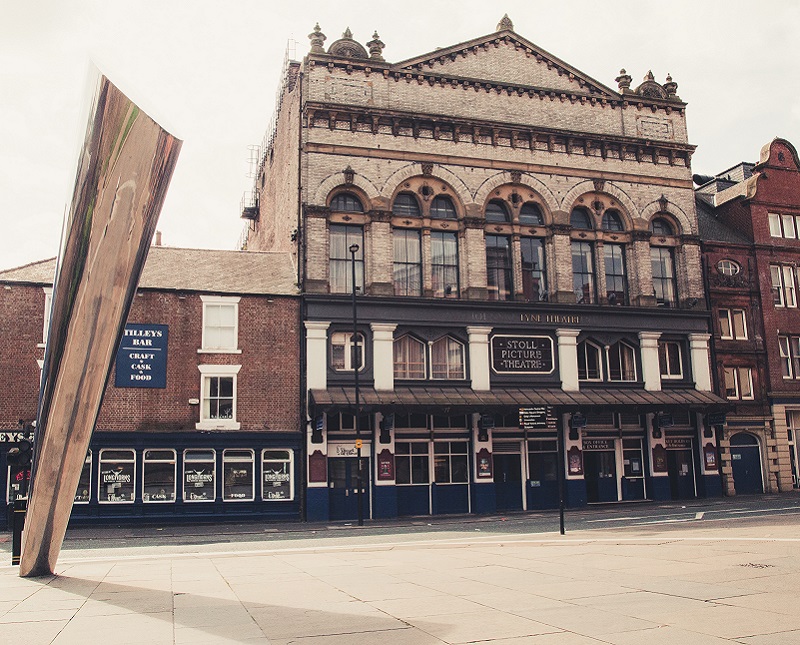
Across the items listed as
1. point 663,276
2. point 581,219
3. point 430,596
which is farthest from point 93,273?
point 663,276

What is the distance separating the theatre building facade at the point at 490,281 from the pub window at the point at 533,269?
0.30 ft

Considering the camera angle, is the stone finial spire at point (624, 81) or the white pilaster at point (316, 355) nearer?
the white pilaster at point (316, 355)

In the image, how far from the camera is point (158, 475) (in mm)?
27422

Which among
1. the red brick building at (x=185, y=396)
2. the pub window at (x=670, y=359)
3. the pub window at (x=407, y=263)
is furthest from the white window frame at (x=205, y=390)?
the pub window at (x=670, y=359)

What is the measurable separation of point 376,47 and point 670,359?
60.8ft

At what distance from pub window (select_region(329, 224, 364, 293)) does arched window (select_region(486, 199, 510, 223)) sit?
5731 mm

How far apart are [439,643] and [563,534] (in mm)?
13546

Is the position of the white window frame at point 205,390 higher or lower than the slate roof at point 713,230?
lower

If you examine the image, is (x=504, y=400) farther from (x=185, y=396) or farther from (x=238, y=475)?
(x=185, y=396)

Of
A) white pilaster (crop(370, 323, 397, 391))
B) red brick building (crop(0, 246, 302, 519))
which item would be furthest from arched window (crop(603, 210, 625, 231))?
red brick building (crop(0, 246, 302, 519))

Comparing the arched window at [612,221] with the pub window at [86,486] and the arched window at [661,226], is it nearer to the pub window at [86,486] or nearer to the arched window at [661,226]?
the arched window at [661,226]

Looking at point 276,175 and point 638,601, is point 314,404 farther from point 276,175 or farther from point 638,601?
point 638,601

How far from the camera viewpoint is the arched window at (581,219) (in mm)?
34781

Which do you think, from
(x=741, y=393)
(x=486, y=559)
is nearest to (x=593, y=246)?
(x=741, y=393)
